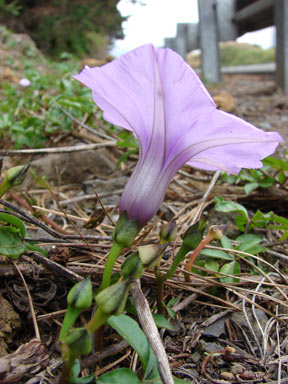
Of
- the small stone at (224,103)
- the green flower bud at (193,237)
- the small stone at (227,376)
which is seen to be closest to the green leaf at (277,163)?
the green flower bud at (193,237)

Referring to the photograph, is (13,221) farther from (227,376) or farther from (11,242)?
(227,376)

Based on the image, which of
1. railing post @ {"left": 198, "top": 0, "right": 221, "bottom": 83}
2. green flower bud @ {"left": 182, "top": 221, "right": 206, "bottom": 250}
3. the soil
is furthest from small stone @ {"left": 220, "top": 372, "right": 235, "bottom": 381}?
railing post @ {"left": 198, "top": 0, "right": 221, "bottom": 83}

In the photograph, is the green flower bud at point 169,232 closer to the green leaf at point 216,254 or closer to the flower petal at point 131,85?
the flower petal at point 131,85

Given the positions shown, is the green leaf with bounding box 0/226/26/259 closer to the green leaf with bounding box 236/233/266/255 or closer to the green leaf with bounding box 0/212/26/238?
the green leaf with bounding box 0/212/26/238

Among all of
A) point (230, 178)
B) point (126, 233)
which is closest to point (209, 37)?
point (230, 178)

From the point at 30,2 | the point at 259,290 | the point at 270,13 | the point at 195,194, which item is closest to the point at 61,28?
the point at 30,2

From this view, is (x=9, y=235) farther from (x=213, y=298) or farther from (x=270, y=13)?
(x=270, y=13)
